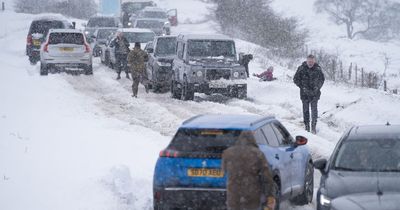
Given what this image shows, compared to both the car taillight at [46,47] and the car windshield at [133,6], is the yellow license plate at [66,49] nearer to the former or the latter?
the car taillight at [46,47]

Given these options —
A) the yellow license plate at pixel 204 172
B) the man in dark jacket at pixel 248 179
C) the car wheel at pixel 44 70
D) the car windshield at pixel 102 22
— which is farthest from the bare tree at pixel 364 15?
the man in dark jacket at pixel 248 179

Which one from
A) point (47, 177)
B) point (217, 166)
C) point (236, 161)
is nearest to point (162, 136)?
point (47, 177)

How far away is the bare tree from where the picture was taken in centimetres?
7575

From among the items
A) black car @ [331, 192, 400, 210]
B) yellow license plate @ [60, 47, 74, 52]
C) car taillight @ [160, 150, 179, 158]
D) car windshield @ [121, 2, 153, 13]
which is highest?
car windshield @ [121, 2, 153, 13]

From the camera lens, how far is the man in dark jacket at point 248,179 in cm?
637

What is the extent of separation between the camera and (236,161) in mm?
Result: 6395

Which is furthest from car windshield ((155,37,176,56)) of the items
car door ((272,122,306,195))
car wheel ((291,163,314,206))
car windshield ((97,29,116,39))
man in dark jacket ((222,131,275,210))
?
man in dark jacket ((222,131,275,210))

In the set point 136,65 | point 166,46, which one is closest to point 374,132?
point 136,65

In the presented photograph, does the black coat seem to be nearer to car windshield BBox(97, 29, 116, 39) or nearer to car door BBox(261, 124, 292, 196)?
car door BBox(261, 124, 292, 196)

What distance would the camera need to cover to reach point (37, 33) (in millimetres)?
30750

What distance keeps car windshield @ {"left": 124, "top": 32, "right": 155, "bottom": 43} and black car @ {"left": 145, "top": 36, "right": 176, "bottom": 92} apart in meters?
5.30

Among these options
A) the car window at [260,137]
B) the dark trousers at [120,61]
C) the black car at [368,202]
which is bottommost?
the dark trousers at [120,61]

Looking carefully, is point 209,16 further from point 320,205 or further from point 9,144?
point 320,205

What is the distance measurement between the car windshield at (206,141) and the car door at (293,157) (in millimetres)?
1194
